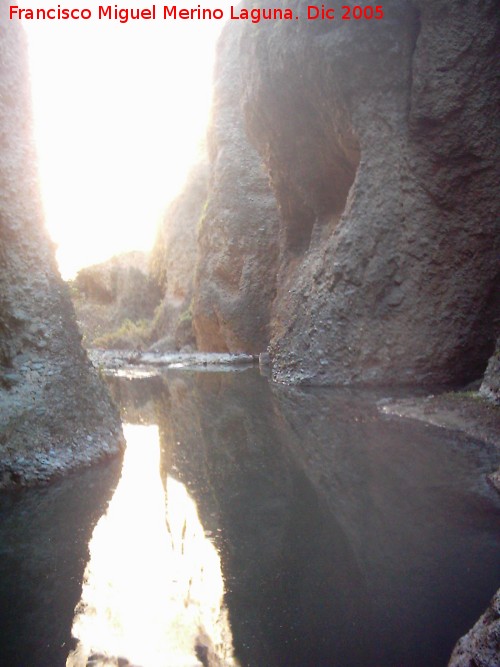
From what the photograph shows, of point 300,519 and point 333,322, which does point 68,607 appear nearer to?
point 300,519

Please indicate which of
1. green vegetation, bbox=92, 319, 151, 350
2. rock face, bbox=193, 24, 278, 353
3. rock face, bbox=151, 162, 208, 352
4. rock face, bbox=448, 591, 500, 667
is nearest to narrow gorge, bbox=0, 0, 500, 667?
rock face, bbox=448, 591, 500, 667

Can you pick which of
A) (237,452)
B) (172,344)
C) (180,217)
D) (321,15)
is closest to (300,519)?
(237,452)

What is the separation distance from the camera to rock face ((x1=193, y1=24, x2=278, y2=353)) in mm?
25033

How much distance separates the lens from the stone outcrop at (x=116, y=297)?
4175cm

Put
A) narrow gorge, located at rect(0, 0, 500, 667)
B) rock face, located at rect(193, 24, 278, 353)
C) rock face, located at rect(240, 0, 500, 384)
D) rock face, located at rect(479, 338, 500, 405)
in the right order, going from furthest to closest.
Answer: rock face, located at rect(193, 24, 278, 353)
rock face, located at rect(240, 0, 500, 384)
rock face, located at rect(479, 338, 500, 405)
narrow gorge, located at rect(0, 0, 500, 667)

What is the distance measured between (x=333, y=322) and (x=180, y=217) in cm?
2553

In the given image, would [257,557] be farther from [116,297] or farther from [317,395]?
[116,297]

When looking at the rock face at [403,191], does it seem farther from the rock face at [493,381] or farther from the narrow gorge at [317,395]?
the rock face at [493,381]

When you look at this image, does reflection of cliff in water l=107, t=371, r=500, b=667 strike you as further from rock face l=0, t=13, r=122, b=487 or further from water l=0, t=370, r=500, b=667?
rock face l=0, t=13, r=122, b=487

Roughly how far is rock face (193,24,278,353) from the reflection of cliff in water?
15.4 metres

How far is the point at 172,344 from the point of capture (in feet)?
106

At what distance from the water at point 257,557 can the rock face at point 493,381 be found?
222 cm

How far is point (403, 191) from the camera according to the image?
1462 centimetres

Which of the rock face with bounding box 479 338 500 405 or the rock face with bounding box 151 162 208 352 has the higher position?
the rock face with bounding box 151 162 208 352
